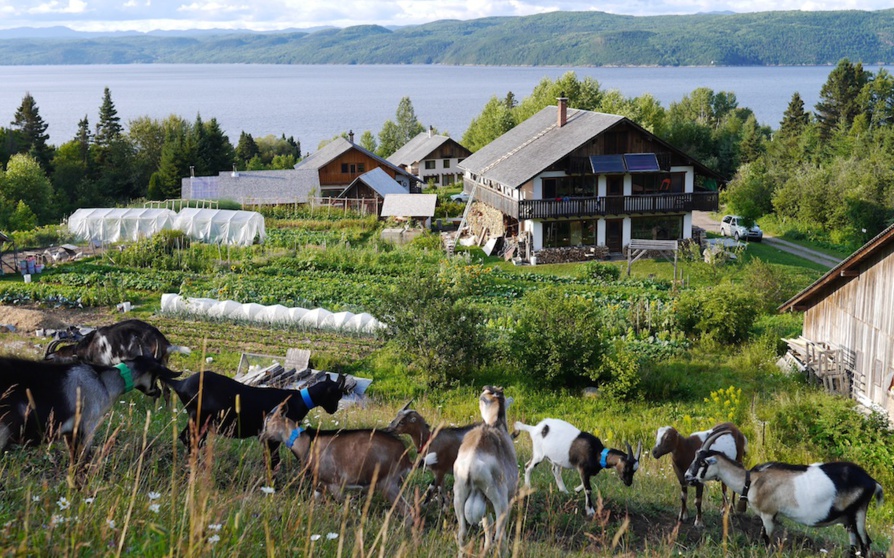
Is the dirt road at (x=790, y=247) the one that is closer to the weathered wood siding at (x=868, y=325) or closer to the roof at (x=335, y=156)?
the weathered wood siding at (x=868, y=325)

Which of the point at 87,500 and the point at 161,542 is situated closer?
the point at 161,542

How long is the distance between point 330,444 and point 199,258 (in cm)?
2985

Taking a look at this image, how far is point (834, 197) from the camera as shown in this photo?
46.8 m

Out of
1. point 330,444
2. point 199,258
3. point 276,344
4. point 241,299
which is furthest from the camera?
point 199,258

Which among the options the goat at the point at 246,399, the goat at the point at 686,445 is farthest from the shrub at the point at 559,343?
the goat at the point at 246,399

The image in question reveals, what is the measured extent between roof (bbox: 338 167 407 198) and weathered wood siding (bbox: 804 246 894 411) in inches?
1336

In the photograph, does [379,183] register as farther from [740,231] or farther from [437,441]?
[437,441]

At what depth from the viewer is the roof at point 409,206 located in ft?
154

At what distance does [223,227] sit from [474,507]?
117 ft

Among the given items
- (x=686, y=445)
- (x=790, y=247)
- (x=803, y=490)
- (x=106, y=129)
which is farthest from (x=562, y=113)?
(x=106, y=129)

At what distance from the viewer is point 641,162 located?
129ft

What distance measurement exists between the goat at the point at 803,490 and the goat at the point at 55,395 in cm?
586

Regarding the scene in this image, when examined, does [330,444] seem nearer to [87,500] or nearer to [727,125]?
[87,500]

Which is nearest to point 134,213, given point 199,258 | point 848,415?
point 199,258
